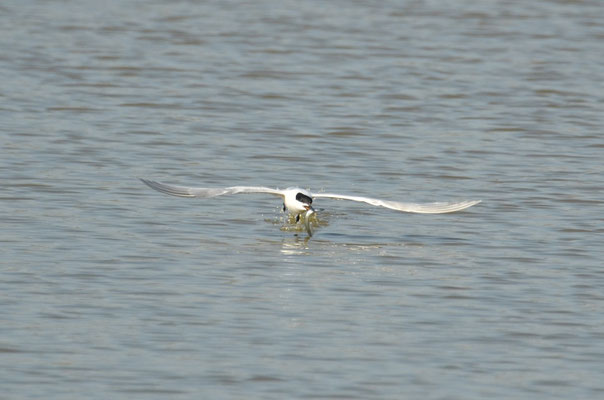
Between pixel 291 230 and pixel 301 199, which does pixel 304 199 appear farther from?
pixel 291 230

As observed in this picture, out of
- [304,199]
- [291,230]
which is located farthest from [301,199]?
[291,230]

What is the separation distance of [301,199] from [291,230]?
88 centimetres

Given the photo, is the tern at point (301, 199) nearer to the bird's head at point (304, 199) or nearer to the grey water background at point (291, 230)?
the bird's head at point (304, 199)

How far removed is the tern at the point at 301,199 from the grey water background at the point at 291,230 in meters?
0.35

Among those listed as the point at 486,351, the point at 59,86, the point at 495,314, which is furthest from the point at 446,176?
the point at 59,86

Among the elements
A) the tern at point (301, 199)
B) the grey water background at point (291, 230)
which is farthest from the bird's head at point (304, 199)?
the grey water background at point (291, 230)

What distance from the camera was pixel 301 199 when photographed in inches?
477

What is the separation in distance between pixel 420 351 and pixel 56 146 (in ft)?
26.8

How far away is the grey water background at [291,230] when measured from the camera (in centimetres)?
863

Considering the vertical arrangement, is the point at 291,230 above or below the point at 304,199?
below

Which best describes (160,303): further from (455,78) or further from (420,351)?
(455,78)

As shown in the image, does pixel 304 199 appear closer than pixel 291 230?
Yes

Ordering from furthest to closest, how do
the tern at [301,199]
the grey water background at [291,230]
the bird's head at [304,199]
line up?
the bird's head at [304,199] → the tern at [301,199] → the grey water background at [291,230]

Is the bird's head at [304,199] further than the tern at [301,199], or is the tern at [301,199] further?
the bird's head at [304,199]
